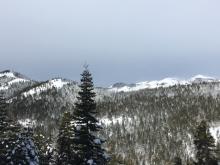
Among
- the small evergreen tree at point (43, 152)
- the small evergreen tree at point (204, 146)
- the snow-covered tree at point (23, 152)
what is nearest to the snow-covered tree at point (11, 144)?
the snow-covered tree at point (23, 152)

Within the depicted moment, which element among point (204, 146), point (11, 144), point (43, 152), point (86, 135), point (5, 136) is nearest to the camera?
point (86, 135)

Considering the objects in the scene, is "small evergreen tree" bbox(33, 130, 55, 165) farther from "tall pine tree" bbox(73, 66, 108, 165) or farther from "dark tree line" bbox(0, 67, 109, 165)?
"tall pine tree" bbox(73, 66, 108, 165)

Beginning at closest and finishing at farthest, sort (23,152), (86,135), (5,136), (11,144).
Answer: (86,135), (5,136), (11,144), (23,152)

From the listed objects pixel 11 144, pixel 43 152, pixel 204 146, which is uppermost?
pixel 11 144

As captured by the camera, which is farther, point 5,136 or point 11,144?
point 11,144

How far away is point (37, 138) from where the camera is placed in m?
63.0

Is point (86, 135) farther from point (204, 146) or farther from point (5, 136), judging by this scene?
point (204, 146)

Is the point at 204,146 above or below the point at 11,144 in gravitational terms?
below

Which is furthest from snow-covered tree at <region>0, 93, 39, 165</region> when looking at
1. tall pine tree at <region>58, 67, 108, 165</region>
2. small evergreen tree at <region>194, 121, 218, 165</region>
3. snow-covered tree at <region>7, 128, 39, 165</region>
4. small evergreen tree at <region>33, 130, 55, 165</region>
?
small evergreen tree at <region>33, 130, 55, 165</region>

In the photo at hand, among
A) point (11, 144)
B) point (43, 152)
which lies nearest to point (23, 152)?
point (11, 144)

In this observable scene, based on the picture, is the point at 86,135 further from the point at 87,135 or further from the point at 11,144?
the point at 11,144

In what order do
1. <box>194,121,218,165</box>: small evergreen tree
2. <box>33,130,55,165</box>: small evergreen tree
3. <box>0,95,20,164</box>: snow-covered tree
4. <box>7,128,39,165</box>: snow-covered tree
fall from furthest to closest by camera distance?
<box>33,130,55,165</box>: small evergreen tree → <box>194,121,218,165</box>: small evergreen tree → <box>7,128,39,165</box>: snow-covered tree → <box>0,95,20,164</box>: snow-covered tree

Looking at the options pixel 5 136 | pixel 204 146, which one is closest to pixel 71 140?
pixel 5 136

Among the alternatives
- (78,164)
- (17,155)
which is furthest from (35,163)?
(78,164)
